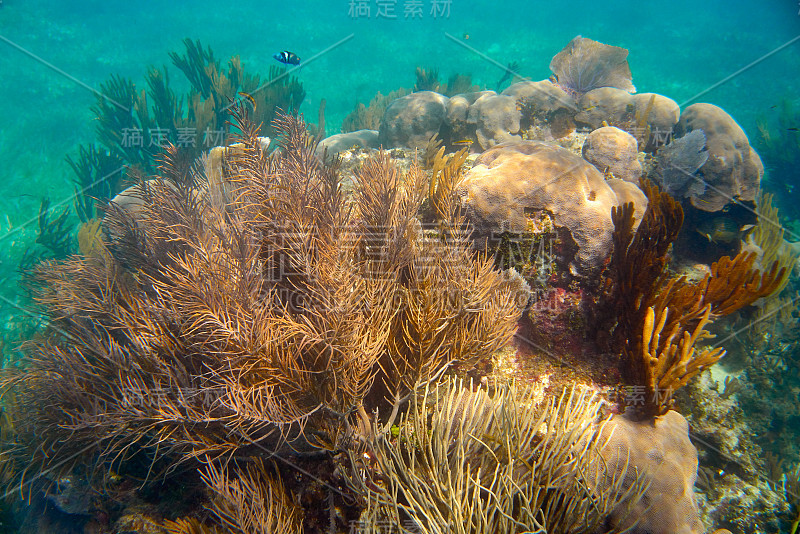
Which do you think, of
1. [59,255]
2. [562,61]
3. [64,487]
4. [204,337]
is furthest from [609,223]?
[59,255]

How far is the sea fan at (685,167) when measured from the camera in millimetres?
5113

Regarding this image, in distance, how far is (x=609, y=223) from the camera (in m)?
3.51

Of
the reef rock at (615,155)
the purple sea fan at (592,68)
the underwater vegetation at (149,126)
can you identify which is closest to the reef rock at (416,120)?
the purple sea fan at (592,68)

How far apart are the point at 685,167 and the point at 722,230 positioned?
1166mm

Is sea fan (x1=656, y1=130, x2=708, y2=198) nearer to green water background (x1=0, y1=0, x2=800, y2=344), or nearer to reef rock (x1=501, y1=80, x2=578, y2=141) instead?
reef rock (x1=501, y1=80, x2=578, y2=141)

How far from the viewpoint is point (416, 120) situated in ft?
25.0

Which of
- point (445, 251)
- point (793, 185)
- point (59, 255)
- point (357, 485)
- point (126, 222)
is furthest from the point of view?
point (793, 185)

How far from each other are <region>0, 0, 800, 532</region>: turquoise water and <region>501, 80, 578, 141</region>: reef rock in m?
6.98

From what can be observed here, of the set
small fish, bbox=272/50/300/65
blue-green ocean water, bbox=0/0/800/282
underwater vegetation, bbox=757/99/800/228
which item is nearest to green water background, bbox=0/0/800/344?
blue-green ocean water, bbox=0/0/800/282

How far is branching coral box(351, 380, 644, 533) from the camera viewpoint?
1.86 meters

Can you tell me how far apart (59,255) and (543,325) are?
12940 millimetres

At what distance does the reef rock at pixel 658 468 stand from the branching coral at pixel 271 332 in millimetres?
1148

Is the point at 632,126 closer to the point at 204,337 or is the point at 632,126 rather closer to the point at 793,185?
the point at 204,337

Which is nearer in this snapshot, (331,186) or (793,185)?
(331,186)
